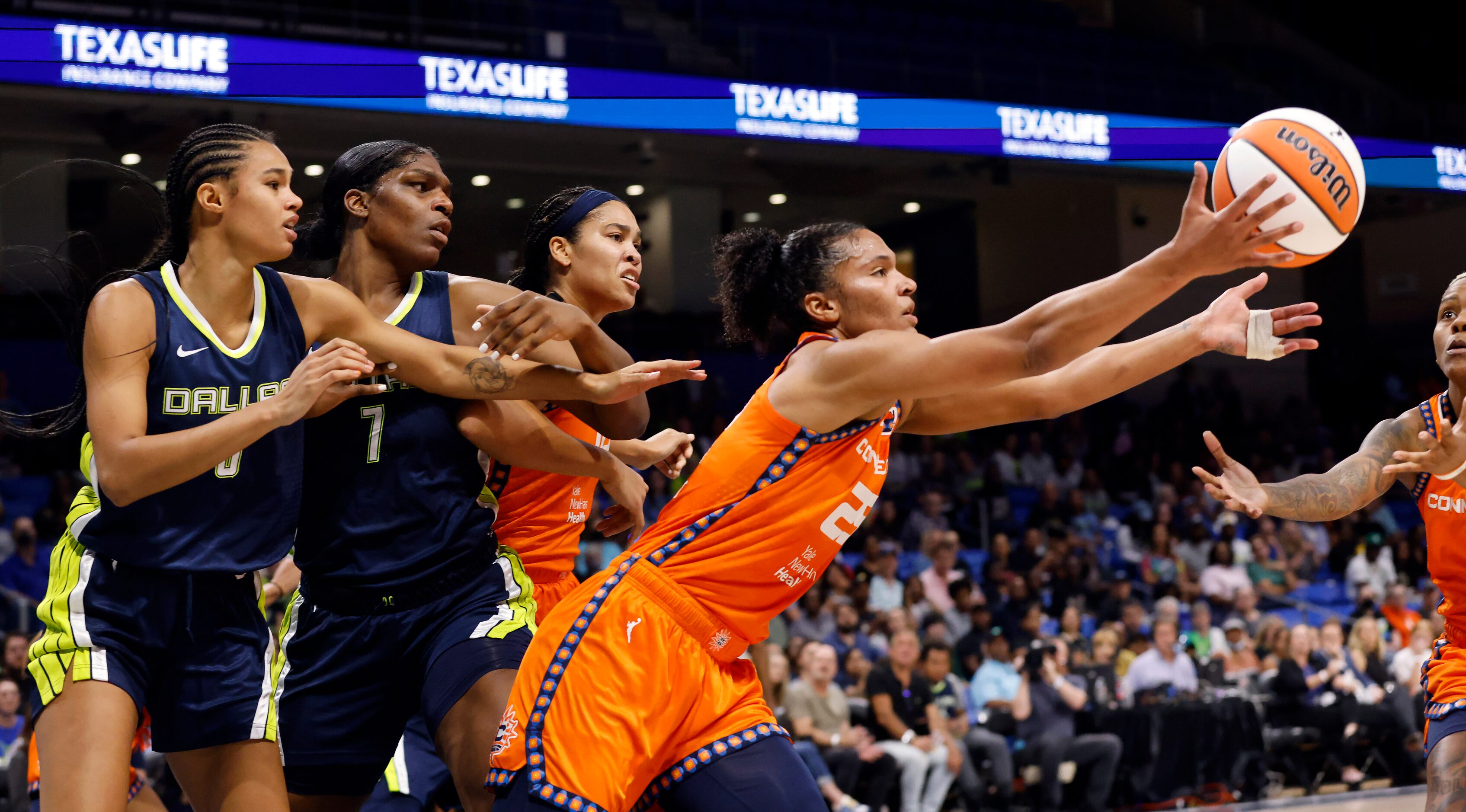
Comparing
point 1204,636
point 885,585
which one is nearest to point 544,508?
point 885,585

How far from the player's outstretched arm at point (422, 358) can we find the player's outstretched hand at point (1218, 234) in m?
1.21

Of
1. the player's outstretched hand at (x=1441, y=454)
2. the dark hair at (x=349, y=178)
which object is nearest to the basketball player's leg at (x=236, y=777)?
the dark hair at (x=349, y=178)

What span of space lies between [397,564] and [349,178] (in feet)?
3.42

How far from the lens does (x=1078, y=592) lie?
1247cm

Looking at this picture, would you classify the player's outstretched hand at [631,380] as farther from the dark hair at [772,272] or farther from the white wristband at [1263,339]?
the white wristband at [1263,339]

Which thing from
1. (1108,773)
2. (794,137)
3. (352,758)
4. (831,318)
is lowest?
(1108,773)

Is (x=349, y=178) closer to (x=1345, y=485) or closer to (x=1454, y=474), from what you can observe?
(x=1345, y=485)

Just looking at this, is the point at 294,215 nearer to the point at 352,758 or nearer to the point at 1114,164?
the point at 352,758

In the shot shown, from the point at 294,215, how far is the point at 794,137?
7605 millimetres

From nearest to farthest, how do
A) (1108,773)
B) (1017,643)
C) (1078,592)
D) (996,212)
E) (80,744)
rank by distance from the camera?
(80,744)
(1108,773)
(1017,643)
(1078,592)
(996,212)

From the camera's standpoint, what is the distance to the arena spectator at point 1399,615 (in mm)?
12516

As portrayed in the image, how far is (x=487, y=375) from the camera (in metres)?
3.29

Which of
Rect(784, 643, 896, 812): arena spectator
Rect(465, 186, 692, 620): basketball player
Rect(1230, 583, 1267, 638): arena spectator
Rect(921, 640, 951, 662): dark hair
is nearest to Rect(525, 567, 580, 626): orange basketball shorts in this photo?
Rect(465, 186, 692, 620): basketball player

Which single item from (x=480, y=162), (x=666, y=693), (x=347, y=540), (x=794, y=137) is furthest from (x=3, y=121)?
(x=666, y=693)
